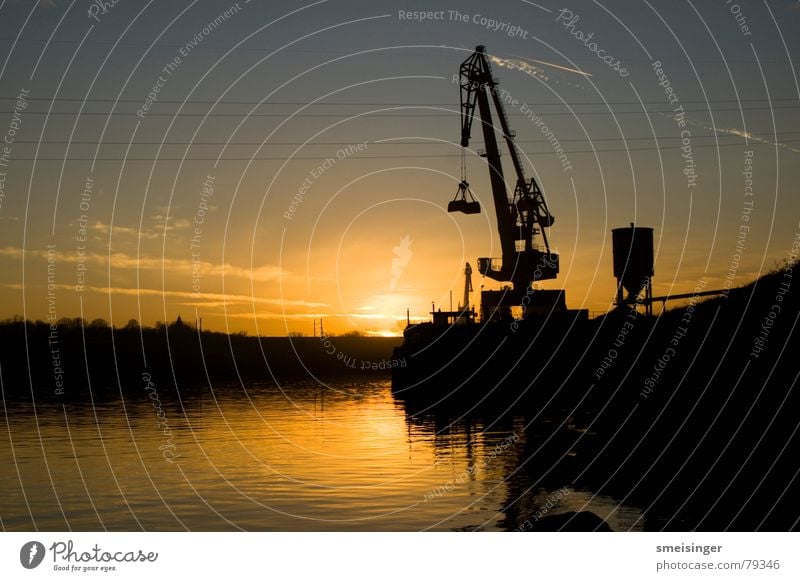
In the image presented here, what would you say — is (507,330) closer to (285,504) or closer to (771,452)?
(285,504)

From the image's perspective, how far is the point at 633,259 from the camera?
54.9 m

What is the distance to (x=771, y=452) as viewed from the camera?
24141mm

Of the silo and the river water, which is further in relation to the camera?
the silo

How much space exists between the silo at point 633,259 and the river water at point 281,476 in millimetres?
10168

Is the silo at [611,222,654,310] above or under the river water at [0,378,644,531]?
above

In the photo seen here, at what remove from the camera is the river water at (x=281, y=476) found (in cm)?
2964

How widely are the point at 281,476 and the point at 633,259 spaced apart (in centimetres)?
2601

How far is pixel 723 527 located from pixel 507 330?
70935 mm

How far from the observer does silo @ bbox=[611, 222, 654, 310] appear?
Answer: 5444cm

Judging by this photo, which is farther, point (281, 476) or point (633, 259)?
point (633, 259)

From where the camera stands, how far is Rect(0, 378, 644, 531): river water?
2964cm

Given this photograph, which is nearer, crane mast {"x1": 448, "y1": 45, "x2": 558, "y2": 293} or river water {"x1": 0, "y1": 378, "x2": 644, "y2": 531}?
river water {"x1": 0, "y1": 378, "x2": 644, "y2": 531}

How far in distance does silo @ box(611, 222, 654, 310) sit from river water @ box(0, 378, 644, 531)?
33.4ft
